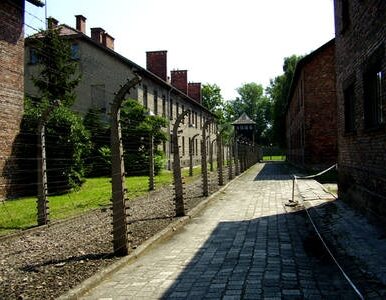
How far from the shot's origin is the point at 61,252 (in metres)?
6.98

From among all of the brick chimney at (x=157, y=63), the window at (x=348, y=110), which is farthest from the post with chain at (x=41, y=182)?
the brick chimney at (x=157, y=63)

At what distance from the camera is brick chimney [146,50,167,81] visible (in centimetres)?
3925

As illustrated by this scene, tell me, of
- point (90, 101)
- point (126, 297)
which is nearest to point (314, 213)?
point (126, 297)

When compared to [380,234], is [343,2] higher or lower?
higher

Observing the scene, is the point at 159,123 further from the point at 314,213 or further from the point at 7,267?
the point at 7,267

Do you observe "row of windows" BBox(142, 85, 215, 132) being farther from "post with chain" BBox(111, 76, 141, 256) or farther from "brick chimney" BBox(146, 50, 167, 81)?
"post with chain" BBox(111, 76, 141, 256)

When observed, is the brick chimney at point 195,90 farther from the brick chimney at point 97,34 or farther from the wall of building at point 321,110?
the wall of building at point 321,110

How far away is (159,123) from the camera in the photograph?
2845 cm

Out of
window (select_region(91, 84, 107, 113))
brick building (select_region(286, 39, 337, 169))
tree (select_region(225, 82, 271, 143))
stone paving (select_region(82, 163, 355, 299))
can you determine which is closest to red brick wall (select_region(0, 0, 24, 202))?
stone paving (select_region(82, 163, 355, 299))

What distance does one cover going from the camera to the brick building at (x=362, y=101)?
826 centimetres

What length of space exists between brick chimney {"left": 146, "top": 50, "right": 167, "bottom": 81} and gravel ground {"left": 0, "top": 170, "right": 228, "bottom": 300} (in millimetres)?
28822

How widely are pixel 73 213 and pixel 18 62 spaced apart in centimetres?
682

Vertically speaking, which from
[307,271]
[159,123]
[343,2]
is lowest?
[307,271]

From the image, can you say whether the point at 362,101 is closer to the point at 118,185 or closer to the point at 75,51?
the point at 118,185
